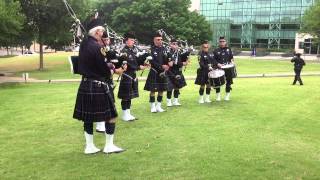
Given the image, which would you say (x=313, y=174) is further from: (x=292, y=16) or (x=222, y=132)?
(x=292, y=16)

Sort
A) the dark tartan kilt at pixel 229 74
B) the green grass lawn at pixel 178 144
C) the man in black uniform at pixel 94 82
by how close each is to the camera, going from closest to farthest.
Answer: the green grass lawn at pixel 178 144 → the man in black uniform at pixel 94 82 → the dark tartan kilt at pixel 229 74

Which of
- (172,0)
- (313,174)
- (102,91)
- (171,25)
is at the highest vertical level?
(172,0)

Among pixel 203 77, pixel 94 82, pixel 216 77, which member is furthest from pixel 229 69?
pixel 94 82

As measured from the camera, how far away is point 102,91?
7.18m

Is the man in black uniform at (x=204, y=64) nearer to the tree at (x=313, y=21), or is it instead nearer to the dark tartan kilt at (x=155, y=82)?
the dark tartan kilt at (x=155, y=82)

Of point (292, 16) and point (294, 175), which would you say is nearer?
point (294, 175)

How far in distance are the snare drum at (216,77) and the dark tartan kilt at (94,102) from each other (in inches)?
240

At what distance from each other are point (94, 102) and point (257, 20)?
7623 centimetres

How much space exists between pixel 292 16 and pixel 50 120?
70.9 meters

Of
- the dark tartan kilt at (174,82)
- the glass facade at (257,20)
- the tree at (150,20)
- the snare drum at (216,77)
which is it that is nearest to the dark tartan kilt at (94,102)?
the dark tartan kilt at (174,82)

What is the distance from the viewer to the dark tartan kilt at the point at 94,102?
23.5 feet

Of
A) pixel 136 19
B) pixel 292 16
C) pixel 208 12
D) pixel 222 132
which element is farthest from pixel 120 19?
pixel 208 12

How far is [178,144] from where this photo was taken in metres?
8.00

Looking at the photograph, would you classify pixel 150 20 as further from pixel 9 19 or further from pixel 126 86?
pixel 126 86
